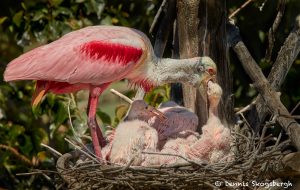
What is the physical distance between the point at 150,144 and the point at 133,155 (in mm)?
157

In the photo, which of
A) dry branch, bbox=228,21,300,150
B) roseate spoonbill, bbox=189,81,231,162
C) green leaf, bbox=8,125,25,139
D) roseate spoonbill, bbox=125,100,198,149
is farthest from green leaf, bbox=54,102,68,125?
roseate spoonbill, bbox=189,81,231,162

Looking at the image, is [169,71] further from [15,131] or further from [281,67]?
[15,131]

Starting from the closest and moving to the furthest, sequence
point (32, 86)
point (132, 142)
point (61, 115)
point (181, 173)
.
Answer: point (181, 173)
point (132, 142)
point (61, 115)
point (32, 86)

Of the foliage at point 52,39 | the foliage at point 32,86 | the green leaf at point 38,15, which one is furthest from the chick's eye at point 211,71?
the green leaf at point 38,15

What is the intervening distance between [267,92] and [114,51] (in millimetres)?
878

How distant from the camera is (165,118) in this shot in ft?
20.8

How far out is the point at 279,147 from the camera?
18.9 feet

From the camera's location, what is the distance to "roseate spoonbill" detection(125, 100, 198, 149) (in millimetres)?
6285

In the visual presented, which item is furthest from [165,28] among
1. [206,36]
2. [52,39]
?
[52,39]

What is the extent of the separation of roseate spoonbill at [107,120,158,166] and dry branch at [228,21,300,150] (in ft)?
2.12

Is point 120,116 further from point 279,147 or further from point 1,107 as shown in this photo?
point 279,147

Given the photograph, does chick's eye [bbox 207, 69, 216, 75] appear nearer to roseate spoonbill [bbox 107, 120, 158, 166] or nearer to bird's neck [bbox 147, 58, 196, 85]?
bird's neck [bbox 147, 58, 196, 85]

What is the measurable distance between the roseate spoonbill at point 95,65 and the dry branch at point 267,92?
242mm

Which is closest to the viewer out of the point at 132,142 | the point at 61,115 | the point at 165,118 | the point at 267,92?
the point at 132,142
